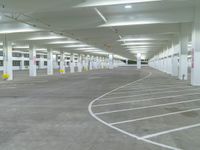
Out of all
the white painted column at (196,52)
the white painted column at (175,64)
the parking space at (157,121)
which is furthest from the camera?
the white painted column at (175,64)

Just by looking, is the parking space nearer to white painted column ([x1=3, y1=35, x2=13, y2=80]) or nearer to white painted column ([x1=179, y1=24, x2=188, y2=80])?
white painted column ([x1=179, y1=24, x2=188, y2=80])

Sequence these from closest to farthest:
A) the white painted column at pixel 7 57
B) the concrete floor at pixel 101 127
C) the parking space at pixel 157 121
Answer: the concrete floor at pixel 101 127
the parking space at pixel 157 121
the white painted column at pixel 7 57

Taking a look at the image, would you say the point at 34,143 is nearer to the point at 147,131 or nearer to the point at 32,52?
the point at 147,131

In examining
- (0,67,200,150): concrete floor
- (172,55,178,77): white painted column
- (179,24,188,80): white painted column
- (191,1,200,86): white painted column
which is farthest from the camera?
(172,55,178,77): white painted column

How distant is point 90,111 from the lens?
24.0 ft

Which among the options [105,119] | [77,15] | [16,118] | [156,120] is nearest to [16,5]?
[77,15]

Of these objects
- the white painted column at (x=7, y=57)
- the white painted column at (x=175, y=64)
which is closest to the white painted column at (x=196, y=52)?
the white painted column at (x=175, y=64)

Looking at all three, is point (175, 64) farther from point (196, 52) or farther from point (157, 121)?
point (157, 121)

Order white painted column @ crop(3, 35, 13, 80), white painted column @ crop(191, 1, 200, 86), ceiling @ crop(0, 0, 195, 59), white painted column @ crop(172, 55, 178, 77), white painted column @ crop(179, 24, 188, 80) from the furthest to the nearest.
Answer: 1. white painted column @ crop(172, 55, 178, 77)
2. white painted column @ crop(3, 35, 13, 80)
3. white painted column @ crop(179, 24, 188, 80)
4. white painted column @ crop(191, 1, 200, 86)
5. ceiling @ crop(0, 0, 195, 59)

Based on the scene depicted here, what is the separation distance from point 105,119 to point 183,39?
1567 centimetres

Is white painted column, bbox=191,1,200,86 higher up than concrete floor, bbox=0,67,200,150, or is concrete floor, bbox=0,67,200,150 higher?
white painted column, bbox=191,1,200,86

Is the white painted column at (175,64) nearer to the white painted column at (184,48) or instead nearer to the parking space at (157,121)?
the white painted column at (184,48)

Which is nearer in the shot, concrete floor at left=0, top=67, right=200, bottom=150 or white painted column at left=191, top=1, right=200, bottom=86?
concrete floor at left=0, top=67, right=200, bottom=150

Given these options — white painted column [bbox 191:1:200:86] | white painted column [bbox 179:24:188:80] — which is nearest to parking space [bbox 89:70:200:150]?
white painted column [bbox 191:1:200:86]
